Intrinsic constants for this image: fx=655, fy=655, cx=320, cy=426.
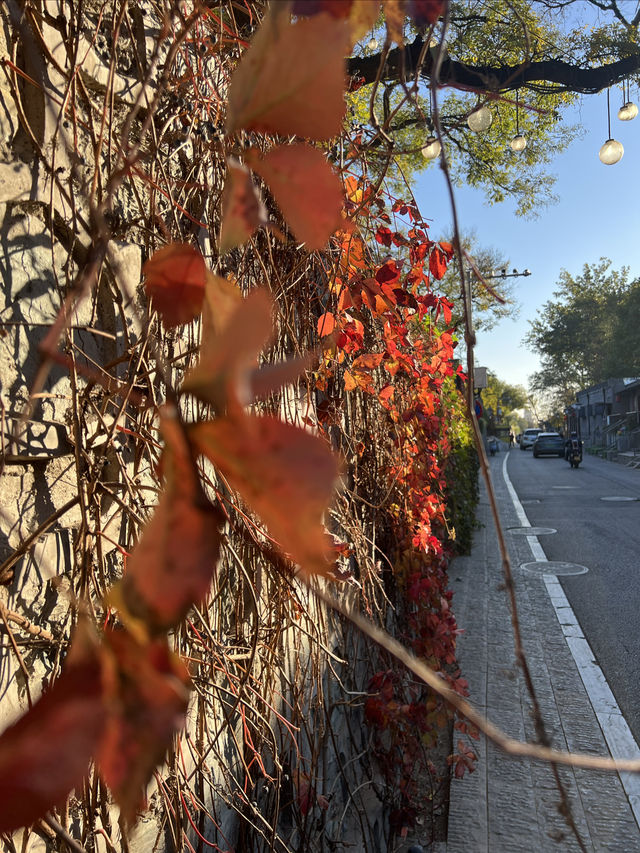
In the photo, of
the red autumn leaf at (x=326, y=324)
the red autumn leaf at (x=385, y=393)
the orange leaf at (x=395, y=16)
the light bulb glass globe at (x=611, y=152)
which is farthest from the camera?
the light bulb glass globe at (x=611, y=152)

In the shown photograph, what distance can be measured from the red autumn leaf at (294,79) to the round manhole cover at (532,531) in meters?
9.79

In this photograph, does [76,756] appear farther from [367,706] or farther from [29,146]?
[367,706]

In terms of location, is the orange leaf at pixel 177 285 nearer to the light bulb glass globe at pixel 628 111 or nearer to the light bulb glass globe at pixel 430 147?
the light bulb glass globe at pixel 430 147

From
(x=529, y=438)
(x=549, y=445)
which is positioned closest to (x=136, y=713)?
(x=549, y=445)

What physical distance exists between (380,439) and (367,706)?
1137mm

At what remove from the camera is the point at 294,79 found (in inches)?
11.7

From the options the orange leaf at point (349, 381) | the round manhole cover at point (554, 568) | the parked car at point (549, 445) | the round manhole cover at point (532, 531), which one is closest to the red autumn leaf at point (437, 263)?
the orange leaf at point (349, 381)

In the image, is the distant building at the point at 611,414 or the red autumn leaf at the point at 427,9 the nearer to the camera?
the red autumn leaf at the point at 427,9

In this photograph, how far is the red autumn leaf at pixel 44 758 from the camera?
25 cm

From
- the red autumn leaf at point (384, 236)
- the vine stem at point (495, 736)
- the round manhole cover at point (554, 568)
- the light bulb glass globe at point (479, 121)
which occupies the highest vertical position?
the light bulb glass globe at point (479, 121)

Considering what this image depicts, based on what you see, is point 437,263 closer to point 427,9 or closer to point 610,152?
point 427,9

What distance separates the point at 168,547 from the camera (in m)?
0.25

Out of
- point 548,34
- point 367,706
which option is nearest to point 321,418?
point 367,706

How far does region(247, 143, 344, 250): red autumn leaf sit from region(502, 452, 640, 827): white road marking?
2113 mm
